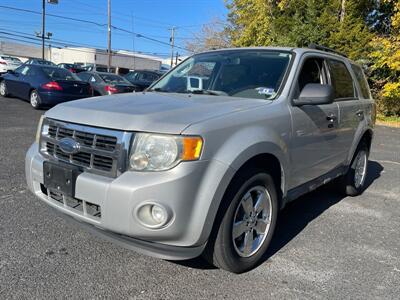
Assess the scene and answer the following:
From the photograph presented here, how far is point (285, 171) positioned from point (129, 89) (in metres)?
11.8

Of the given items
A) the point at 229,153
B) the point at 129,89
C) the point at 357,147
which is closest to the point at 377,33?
the point at 129,89

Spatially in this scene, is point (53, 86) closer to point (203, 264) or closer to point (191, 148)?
point (203, 264)

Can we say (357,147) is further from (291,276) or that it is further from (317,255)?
(291,276)

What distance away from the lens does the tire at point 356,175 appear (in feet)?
17.4

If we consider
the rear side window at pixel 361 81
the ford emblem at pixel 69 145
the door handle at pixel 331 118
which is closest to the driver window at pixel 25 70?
the rear side window at pixel 361 81

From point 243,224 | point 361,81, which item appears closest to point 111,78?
point 361,81

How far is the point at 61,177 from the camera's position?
2896 millimetres

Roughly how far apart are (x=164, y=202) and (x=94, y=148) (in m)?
0.66

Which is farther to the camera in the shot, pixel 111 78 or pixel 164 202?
pixel 111 78

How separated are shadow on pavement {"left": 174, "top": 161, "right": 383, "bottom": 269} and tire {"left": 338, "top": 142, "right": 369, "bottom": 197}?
159 mm

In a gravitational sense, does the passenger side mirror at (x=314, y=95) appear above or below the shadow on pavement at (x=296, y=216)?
above

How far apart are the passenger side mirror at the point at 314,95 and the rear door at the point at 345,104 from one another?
3.18 feet

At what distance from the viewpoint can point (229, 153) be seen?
2783 mm

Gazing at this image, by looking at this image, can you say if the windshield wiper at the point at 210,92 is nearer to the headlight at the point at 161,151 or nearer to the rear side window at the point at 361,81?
the headlight at the point at 161,151
